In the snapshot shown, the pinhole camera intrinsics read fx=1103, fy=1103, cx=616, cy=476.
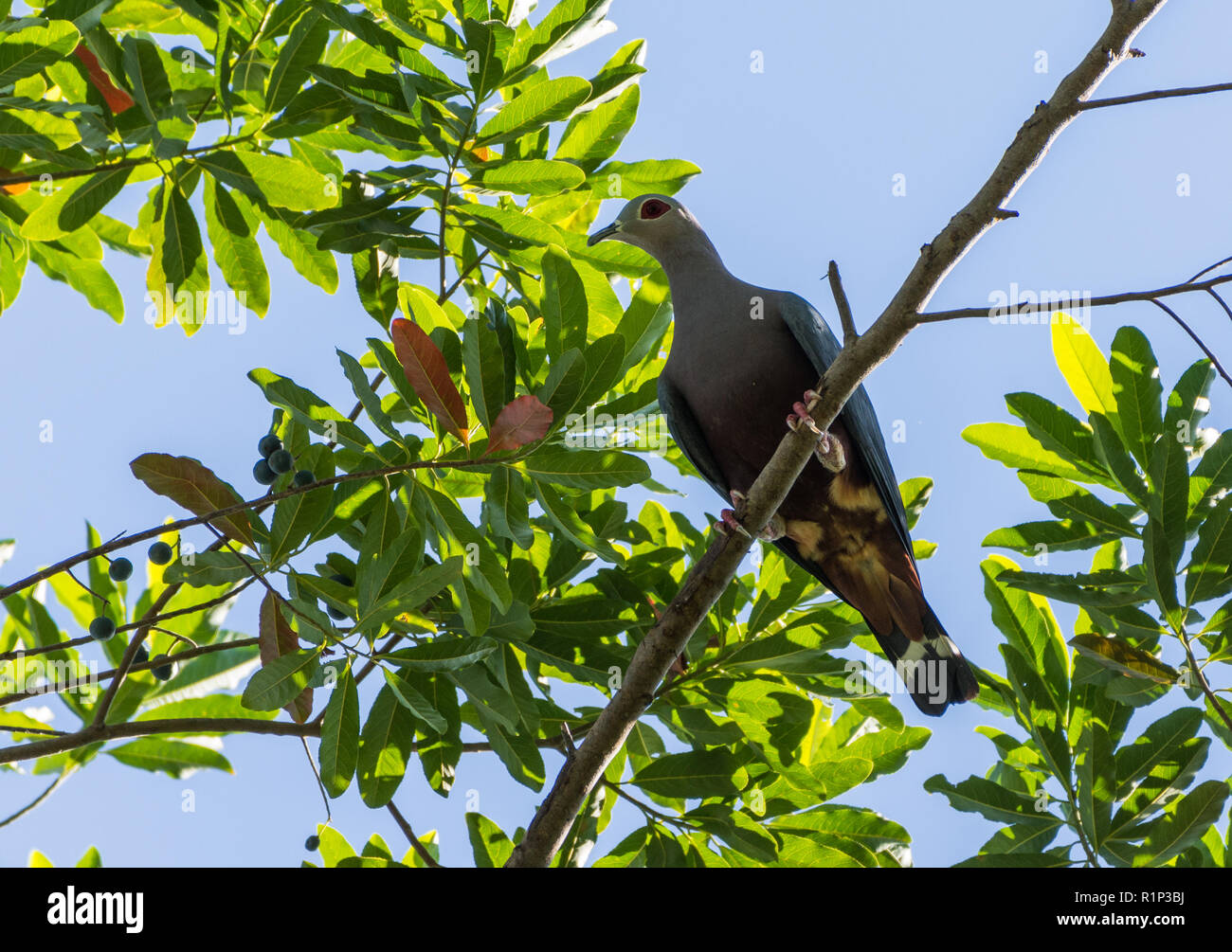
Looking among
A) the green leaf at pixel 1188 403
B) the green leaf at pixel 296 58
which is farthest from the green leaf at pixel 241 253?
the green leaf at pixel 1188 403

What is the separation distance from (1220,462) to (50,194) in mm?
4059

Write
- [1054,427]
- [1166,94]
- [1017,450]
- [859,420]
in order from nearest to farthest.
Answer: [1166,94] → [1054,427] → [1017,450] → [859,420]

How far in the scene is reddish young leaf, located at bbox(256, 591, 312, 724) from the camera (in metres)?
3.15

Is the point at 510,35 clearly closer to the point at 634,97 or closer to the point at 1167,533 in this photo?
the point at 634,97

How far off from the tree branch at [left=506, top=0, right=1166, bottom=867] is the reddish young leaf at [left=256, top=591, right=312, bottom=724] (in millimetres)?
794

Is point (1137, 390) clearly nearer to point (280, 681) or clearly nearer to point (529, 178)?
point (529, 178)

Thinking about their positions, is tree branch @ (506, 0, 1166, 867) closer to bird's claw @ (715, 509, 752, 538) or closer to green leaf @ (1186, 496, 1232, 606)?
bird's claw @ (715, 509, 752, 538)

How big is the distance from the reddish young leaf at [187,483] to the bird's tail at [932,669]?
2568mm

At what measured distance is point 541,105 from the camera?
11.2ft

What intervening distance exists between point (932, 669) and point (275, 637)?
2.49 meters

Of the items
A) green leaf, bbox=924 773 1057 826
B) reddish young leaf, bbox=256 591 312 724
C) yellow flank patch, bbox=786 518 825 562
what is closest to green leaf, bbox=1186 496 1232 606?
green leaf, bbox=924 773 1057 826

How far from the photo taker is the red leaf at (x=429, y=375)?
2.88 metres

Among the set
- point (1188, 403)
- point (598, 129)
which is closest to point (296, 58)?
point (598, 129)

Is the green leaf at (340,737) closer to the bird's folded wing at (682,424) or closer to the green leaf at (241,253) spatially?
the green leaf at (241,253)
